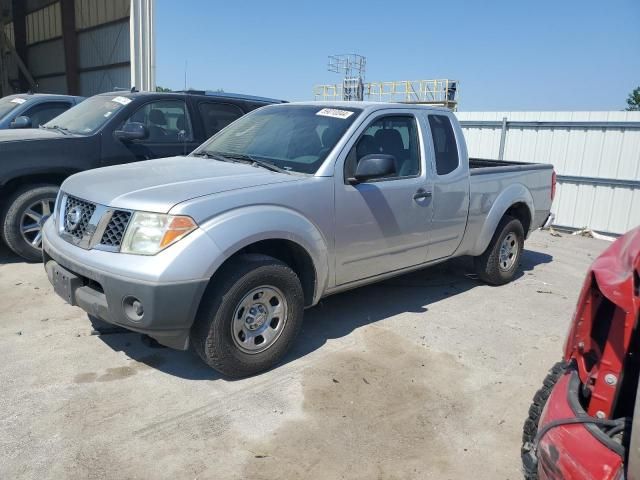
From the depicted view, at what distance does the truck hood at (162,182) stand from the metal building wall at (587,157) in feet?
27.4

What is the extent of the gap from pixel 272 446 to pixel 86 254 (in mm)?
1679

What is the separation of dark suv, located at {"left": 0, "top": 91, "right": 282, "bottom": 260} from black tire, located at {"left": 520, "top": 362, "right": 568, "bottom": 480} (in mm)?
5014

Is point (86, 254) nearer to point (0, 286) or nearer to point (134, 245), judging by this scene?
point (134, 245)

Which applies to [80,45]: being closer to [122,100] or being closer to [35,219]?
[122,100]

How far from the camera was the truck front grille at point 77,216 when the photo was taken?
142 inches

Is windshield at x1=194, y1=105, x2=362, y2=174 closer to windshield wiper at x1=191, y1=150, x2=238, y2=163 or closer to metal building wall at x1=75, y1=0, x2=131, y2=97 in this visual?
windshield wiper at x1=191, y1=150, x2=238, y2=163

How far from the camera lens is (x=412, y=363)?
4102 millimetres

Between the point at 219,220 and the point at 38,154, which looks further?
the point at 38,154

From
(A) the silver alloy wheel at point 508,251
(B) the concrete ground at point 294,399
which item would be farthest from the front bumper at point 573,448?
(A) the silver alloy wheel at point 508,251

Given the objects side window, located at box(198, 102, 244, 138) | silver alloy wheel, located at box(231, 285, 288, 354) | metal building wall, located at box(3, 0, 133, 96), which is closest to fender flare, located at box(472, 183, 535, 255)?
silver alloy wheel, located at box(231, 285, 288, 354)

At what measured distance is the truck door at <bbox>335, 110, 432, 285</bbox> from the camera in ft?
13.7

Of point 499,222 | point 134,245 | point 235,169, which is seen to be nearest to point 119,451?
point 134,245

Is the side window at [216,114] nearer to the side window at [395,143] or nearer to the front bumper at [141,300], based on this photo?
the side window at [395,143]

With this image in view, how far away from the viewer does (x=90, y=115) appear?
6590mm
